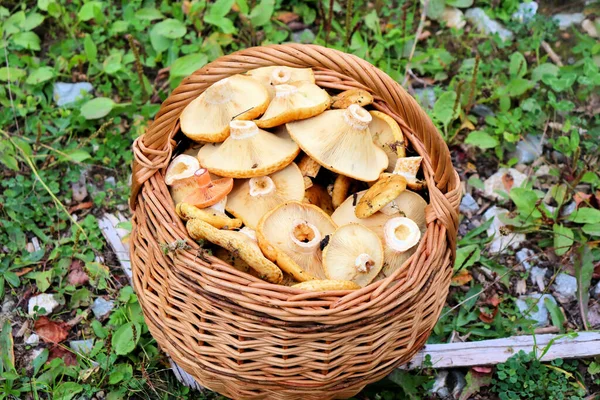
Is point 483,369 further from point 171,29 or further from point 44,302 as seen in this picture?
point 171,29

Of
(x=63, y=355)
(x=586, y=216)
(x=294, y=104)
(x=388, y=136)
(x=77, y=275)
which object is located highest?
(x=294, y=104)

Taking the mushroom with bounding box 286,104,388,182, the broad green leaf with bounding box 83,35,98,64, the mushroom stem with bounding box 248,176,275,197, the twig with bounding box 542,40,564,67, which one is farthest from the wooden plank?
the broad green leaf with bounding box 83,35,98,64

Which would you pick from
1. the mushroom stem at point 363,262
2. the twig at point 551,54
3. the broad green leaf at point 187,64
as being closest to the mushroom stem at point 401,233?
the mushroom stem at point 363,262

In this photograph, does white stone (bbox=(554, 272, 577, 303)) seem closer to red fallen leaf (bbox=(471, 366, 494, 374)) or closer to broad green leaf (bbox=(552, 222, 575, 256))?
broad green leaf (bbox=(552, 222, 575, 256))

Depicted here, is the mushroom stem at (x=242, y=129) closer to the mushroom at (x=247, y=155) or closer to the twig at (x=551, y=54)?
the mushroom at (x=247, y=155)

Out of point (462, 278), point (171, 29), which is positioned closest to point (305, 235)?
point (462, 278)

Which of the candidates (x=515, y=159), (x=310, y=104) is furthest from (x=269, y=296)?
(x=515, y=159)
